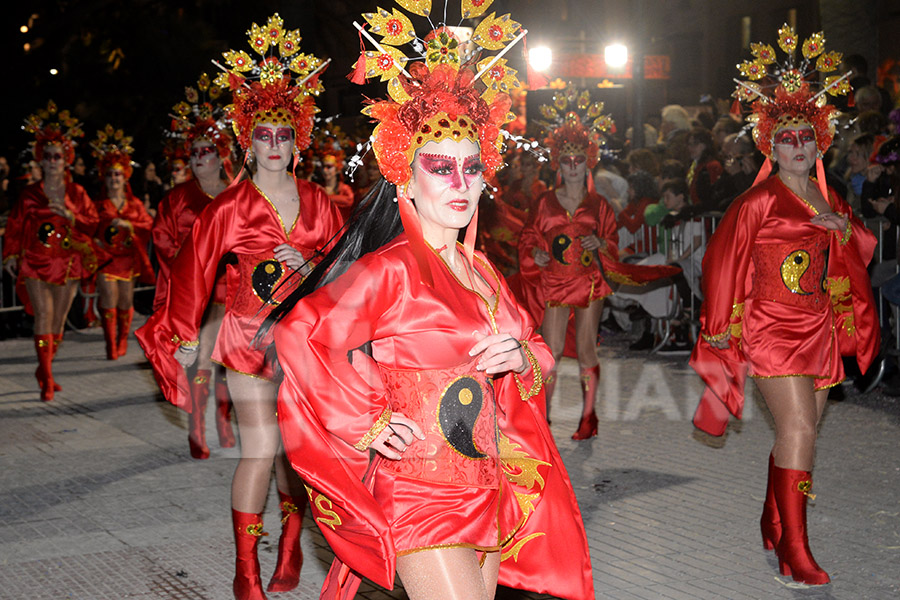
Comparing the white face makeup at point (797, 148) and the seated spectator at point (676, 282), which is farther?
the seated spectator at point (676, 282)

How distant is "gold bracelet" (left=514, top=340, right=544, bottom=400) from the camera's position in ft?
11.2

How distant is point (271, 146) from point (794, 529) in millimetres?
3058

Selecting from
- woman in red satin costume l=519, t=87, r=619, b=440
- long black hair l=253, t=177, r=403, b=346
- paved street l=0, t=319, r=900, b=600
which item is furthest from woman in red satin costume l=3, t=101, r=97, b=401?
long black hair l=253, t=177, r=403, b=346

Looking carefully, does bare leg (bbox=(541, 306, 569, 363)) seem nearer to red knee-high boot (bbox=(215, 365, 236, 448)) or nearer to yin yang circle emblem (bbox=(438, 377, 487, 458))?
red knee-high boot (bbox=(215, 365, 236, 448))

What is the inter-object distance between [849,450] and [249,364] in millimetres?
4367

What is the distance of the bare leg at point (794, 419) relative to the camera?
5.10 m

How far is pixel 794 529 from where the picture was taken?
504 cm

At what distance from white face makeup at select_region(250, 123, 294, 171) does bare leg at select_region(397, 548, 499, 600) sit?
2.77m

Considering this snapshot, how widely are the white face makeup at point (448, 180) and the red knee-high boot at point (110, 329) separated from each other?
923cm

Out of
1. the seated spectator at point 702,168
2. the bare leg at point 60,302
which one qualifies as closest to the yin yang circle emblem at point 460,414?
the bare leg at point 60,302

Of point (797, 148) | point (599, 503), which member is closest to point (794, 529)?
point (599, 503)

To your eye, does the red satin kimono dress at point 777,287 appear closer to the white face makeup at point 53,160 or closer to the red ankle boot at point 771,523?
the red ankle boot at point 771,523

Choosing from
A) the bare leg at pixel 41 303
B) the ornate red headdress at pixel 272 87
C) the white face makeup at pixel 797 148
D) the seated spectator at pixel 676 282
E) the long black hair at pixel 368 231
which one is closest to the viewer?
the long black hair at pixel 368 231

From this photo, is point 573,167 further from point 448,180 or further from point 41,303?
point 41,303
